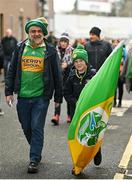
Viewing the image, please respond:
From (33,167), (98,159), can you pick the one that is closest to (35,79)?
(33,167)

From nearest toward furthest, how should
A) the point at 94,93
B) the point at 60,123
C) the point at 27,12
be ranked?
the point at 94,93
the point at 60,123
the point at 27,12

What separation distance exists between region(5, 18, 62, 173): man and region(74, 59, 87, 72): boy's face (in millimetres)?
699

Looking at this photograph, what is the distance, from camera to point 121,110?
13.5 meters

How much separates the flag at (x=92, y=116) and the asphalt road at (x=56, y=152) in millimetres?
318

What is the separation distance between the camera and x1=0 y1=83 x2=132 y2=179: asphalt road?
7.20 m

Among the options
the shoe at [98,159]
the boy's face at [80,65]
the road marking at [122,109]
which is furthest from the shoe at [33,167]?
the road marking at [122,109]

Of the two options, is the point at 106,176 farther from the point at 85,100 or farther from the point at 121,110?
the point at 121,110

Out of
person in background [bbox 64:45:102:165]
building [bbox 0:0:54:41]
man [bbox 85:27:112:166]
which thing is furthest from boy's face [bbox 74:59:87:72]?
building [bbox 0:0:54:41]

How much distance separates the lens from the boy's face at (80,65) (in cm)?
813

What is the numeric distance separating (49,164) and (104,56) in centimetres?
412

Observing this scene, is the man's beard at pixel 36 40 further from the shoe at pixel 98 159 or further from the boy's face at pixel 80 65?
the shoe at pixel 98 159

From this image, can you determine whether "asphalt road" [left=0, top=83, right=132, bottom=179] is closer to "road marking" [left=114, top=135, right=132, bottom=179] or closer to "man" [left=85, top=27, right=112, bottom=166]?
"road marking" [left=114, top=135, right=132, bottom=179]

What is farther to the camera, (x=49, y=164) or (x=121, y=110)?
(x=121, y=110)

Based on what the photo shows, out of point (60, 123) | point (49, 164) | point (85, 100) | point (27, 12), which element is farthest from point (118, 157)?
point (27, 12)
